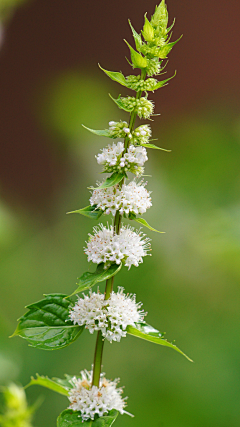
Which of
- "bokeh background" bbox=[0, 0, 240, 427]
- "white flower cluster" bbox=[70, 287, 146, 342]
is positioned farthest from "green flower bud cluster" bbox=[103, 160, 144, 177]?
"bokeh background" bbox=[0, 0, 240, 427]

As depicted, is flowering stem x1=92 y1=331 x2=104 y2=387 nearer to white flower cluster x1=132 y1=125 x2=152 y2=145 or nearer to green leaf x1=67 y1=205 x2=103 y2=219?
green leaf x1=67 y1=205 x2=103 y2=219

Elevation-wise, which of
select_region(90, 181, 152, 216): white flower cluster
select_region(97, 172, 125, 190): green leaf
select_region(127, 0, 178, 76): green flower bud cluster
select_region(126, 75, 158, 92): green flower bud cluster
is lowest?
select_region(90, 181, 152, 216): white flower cluster

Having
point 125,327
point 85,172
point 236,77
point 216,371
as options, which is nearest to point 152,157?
point 85,172

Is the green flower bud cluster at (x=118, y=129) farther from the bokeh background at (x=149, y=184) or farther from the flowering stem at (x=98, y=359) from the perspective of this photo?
the bokeh background at (x=149, y=184)

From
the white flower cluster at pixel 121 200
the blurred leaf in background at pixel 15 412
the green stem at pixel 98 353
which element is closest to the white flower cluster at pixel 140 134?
the white flower cluster at pixel 121 200

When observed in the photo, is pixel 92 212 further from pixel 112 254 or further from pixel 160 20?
pixel 160 20

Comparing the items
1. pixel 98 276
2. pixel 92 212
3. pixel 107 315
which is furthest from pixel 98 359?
pixel 92 212

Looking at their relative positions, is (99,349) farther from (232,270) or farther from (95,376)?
(232,270)
